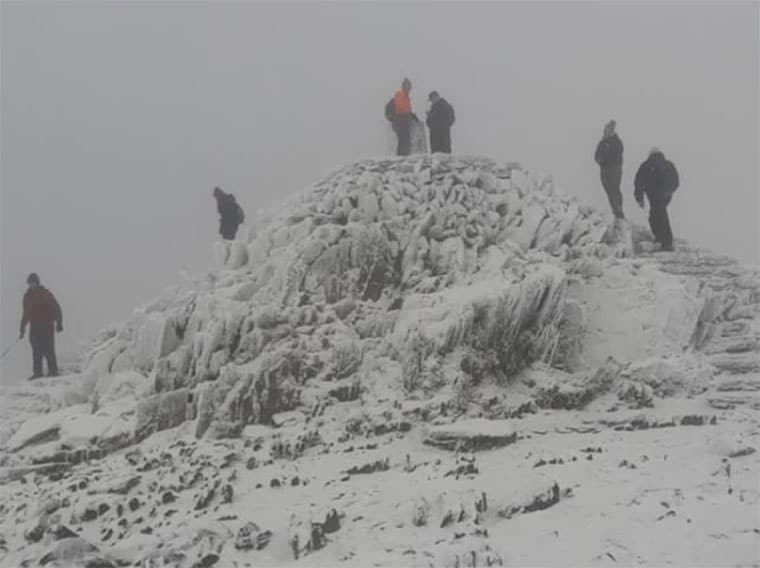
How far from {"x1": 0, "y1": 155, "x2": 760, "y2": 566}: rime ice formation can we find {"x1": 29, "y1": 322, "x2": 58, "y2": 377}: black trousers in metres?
1.29

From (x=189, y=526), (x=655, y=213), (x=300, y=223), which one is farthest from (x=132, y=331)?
(x=655, y=213)

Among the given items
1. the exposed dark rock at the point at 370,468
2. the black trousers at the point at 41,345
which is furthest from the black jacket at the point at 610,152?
the black trousers at the point at 41,345

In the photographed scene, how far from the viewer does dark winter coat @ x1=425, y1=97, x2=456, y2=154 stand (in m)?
21.4

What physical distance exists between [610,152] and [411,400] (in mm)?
10578

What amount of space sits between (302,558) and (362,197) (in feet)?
34.9

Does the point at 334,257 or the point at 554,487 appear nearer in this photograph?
the point at 554,487

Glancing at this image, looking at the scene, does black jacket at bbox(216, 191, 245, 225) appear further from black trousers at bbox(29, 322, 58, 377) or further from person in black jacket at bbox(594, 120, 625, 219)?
person in black jacket at bbox(594, 120, 625, 219)

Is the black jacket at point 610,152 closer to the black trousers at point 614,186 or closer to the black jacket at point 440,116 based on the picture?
the black trousers at point 614,186

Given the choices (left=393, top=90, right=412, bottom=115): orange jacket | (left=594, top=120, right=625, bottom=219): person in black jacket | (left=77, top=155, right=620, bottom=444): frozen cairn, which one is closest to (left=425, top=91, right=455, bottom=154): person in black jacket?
(left=393, top=90, right=412, bottom=115): orange jacket

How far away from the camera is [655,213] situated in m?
19.2

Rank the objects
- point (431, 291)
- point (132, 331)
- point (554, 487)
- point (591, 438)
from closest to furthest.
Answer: point (554, 487), point (591, 438), point (431, 291), point (132, 331)

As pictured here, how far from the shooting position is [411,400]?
1300cm

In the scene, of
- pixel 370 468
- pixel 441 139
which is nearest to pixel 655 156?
pixel 441 139

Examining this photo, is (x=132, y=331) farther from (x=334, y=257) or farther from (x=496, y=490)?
(x=496, y=490)
